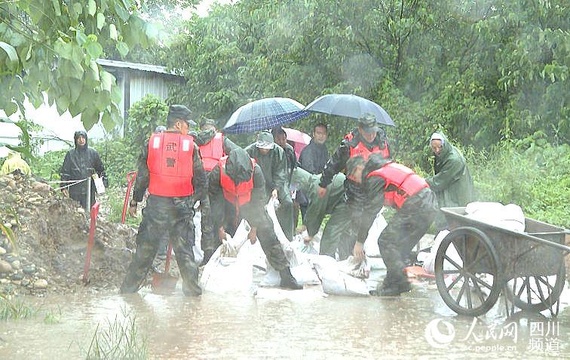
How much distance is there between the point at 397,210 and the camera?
9.20 metres

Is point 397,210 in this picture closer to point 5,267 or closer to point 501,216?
point 501,216

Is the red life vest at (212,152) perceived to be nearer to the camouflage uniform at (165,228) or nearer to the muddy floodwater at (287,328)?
the camouflage uniform at (165,228)

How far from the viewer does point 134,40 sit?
183 inches

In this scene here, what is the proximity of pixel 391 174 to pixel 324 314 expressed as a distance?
5.15 ft

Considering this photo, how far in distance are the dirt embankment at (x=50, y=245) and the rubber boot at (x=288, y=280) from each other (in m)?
1.70

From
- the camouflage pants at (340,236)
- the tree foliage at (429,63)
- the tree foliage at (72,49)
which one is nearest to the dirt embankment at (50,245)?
the camouflage pants at (340,236)

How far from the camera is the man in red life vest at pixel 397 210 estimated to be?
29.5 feet

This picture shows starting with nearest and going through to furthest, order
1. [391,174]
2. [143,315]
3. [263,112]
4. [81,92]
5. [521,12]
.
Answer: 1. [81,92]
2. [143,315]
3. [391,174]
4. [263,112]
5. [521,12]

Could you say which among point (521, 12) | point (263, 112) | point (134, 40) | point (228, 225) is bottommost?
point (228, 225)

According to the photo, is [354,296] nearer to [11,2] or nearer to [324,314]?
[324,314]

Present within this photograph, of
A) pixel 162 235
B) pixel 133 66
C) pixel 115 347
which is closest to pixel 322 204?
pixel 162 235

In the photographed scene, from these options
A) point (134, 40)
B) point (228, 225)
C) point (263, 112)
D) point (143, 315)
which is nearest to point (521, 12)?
point (263, 112)

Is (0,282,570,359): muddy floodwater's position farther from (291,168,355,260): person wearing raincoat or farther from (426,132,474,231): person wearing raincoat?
(426,132,474,231): person wearing raincoat

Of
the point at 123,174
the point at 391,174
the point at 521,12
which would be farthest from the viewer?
the point at 123,174
